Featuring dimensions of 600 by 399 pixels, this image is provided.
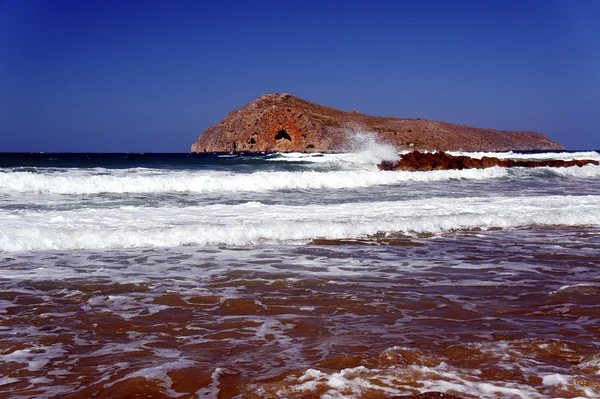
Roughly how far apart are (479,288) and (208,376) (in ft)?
11.4

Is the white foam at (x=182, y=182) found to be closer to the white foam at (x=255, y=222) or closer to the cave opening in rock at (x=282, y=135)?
the white foam at (x=255, y=222)

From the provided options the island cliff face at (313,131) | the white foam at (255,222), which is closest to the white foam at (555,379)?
the white foam at (255,222)

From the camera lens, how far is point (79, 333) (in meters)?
4.33

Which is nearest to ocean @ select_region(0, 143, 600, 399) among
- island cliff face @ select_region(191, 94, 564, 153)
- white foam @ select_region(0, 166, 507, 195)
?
white foam @ select_region(0, 166, 507, 195)

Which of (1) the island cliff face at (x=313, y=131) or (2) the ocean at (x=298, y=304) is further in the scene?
(1) the island cliff face at (x=313, y=131)

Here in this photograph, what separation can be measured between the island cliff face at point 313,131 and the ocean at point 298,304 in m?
80.1

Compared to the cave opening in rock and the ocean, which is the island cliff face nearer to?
the cave opening in rock

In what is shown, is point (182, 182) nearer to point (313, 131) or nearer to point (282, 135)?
point (313, 131)

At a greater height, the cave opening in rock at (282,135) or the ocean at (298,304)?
the cave opening in rock at (282,135)

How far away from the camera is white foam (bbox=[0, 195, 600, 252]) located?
27.9 ft

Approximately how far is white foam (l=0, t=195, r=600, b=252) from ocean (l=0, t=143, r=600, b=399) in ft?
0.14

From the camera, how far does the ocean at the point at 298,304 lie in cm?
339

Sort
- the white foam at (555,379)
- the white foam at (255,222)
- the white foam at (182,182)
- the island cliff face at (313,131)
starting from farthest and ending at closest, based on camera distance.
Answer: the island cliff face at (313,131) < the white foam at (182,182) < the white foam at (255,222) < the white foam at (555,379)

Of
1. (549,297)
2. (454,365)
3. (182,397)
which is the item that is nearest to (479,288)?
(549,297)
